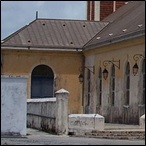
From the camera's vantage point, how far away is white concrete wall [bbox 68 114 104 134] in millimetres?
23266

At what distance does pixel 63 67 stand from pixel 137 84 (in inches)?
403

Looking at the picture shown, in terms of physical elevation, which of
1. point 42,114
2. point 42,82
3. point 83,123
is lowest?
point 83,123

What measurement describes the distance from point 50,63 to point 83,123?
1643cm

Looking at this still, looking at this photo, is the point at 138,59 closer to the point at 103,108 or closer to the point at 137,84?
the point at 137,84

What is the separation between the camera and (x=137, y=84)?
98.2ft

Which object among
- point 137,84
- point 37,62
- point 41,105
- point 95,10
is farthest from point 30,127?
point 95,10

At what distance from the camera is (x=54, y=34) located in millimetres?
40812

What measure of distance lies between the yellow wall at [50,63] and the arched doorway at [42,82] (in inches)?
17.3

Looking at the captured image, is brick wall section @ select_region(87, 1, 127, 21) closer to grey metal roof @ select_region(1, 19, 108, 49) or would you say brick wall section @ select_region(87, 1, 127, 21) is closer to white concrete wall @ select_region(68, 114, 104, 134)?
grey metal roof @ select_region(1, 19, 108, 49)

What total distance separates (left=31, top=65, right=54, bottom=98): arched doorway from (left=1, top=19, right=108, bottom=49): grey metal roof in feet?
A: 5.42

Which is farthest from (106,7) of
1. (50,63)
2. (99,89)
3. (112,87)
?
(112,87)

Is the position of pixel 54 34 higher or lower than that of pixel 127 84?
higher

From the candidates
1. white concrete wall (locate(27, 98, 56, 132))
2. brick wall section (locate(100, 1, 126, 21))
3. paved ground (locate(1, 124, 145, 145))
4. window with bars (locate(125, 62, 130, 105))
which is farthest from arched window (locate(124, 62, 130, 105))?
brick wall section (locate(100, 1, 126, 21))

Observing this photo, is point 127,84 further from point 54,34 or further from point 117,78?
point 54,34
